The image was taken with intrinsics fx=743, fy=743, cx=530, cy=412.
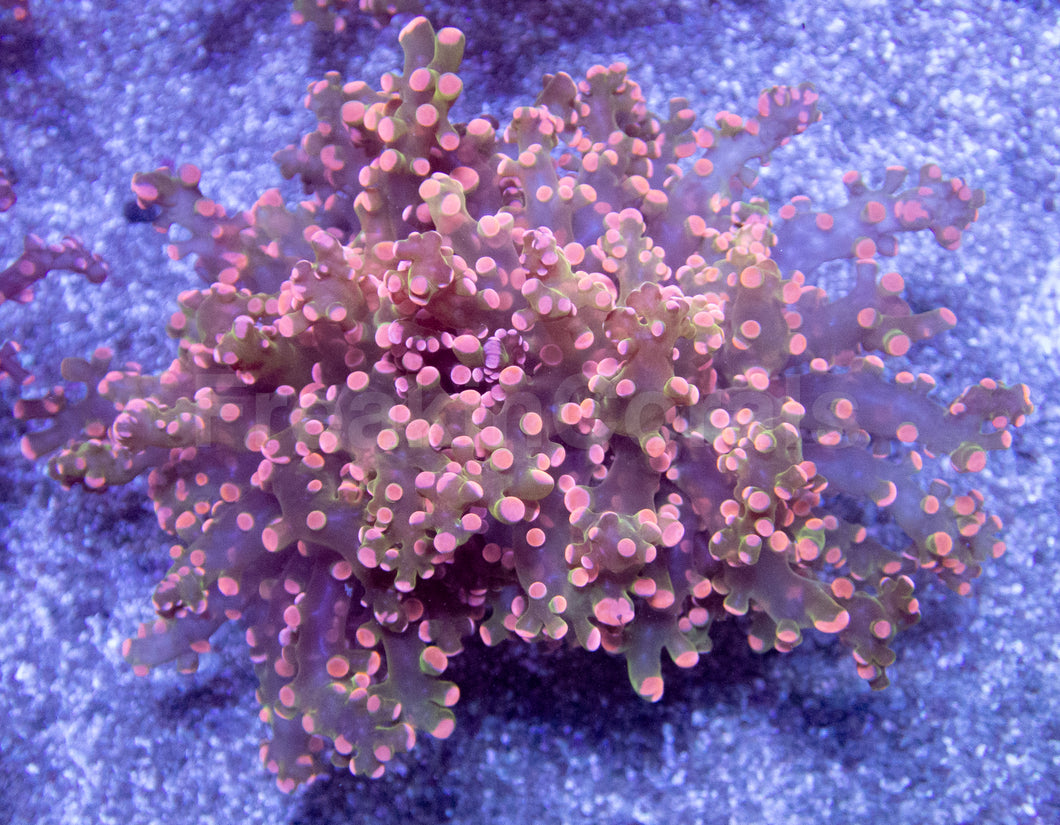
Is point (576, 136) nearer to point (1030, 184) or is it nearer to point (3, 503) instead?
point (1030, 184)

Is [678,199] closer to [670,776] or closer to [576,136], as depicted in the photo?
[576,136]

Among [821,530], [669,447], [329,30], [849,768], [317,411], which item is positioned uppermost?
[329,30]

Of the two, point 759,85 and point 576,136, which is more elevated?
point 576,136

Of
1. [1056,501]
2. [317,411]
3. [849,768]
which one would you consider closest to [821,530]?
[849,768]

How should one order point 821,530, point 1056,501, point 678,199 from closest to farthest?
point 821,530 < point 678,199 < point 1056,501

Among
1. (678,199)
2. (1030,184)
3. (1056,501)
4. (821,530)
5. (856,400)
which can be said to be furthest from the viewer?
(1030,184)

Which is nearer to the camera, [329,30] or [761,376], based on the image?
[761,376]

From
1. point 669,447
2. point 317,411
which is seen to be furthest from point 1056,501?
point 317,411
